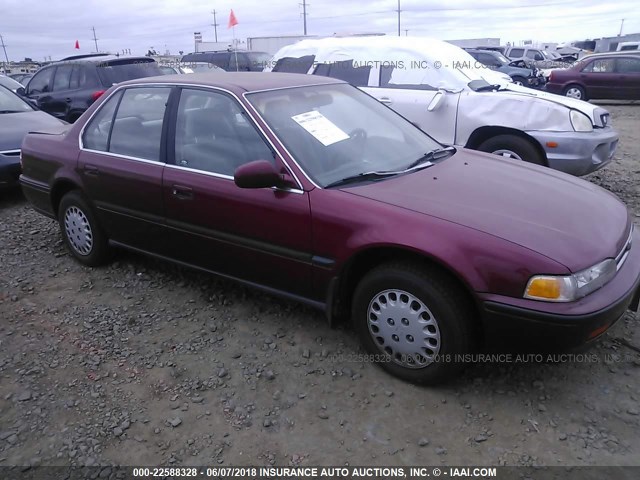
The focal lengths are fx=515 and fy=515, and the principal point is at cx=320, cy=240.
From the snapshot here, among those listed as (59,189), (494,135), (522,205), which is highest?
(522,205)

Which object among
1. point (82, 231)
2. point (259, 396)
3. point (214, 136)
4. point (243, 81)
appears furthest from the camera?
point (82, 231)

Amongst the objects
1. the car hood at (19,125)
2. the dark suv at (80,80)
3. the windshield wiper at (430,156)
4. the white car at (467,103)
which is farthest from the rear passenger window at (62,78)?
the windshield wiper at (430,156)

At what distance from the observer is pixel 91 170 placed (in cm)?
396

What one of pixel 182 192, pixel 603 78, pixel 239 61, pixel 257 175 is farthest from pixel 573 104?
pixel 239 61

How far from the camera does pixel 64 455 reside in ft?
7.97

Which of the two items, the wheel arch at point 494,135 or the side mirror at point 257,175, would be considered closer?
the side mirror at point 257,175

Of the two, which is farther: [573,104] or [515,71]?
[515,71]

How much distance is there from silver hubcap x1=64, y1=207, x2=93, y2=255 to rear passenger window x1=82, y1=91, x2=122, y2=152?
1.87 feet

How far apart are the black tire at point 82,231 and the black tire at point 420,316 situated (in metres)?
2.40

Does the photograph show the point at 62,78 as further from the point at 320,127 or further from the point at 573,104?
the point at 573,104

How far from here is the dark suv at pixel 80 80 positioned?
30.0 feet

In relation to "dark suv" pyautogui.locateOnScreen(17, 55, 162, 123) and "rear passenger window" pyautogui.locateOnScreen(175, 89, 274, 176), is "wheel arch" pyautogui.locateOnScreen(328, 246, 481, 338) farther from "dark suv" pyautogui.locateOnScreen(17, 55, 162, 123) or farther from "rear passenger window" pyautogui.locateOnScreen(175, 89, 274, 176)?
"dark suv" pyautogui.locateOnScreen(17, 55, 162, 123)

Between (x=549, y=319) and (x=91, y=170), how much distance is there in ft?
11.0

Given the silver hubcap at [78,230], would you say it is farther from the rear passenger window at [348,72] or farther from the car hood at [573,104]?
the car hood at [573,104]
